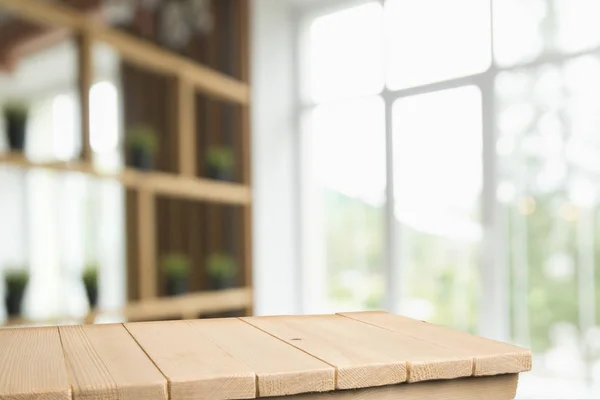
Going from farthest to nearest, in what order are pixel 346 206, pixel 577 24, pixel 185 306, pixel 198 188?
pixel 346 206 < pixel 198 188 < pixel 185 306 < pixel 577 24

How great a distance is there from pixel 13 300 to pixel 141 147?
114 centimetres

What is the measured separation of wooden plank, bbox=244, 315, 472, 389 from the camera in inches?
44.7

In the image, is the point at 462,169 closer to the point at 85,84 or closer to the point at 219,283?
the point at 219,283

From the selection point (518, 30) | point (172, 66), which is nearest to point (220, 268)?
point (172, 66)

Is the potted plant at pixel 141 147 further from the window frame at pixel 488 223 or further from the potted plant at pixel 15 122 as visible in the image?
the window frame at pixel 488 223

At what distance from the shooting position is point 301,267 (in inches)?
217

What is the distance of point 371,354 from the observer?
1218 mm

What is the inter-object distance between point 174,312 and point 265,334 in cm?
287

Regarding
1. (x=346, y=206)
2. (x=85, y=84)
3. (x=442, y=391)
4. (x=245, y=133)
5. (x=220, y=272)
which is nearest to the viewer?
(x=442, y=391)

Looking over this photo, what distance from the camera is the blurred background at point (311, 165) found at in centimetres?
338

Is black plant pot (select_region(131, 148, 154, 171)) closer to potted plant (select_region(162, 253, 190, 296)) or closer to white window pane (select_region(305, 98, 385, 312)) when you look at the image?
potted plant (select_region(162, 253, 190, 296))

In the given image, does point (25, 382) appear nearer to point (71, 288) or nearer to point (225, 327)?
point (225, 327)

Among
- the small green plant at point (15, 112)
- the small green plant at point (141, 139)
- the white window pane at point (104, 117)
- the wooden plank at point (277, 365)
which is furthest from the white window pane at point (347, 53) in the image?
the wooden plank at point (277, 365)

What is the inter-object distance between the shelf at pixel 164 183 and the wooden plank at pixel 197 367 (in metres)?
2.02
